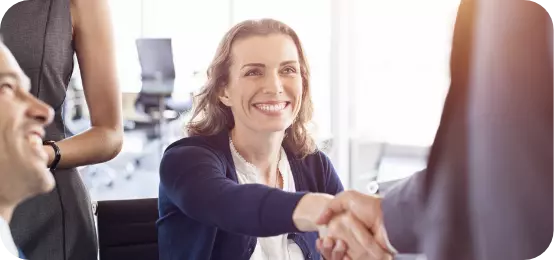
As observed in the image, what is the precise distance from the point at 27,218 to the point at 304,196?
0.29m

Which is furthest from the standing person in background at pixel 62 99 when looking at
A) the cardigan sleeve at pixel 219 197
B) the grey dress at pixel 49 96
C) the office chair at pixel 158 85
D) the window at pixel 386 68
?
the office chair at pixel 158 85

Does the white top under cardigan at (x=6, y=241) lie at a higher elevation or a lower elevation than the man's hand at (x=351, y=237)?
higher

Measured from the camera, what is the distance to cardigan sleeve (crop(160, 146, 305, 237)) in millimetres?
686

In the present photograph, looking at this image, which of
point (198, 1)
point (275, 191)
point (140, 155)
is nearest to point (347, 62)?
point (275, 191)

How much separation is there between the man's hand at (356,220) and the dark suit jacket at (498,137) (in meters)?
0.22

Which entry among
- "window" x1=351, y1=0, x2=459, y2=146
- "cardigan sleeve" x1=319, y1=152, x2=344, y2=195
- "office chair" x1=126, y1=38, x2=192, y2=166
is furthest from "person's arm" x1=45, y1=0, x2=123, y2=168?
"office chair" x1=126, y1=38, x2=192, y2=166

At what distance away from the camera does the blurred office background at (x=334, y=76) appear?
71 cm

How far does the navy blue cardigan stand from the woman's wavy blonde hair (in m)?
0.03

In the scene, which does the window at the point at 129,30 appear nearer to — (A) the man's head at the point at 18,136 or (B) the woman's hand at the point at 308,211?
(B) the woman's hand at the point at 308,211

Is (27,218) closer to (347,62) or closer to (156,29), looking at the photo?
(347,62)

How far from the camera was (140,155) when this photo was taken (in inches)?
172

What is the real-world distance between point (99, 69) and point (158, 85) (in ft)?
10.6

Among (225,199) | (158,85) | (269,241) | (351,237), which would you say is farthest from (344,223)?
(158,85)

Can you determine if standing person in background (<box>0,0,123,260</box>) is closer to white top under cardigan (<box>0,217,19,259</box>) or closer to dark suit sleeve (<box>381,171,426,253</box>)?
white top under cardigan (<box>0,217,19,259</box>)
